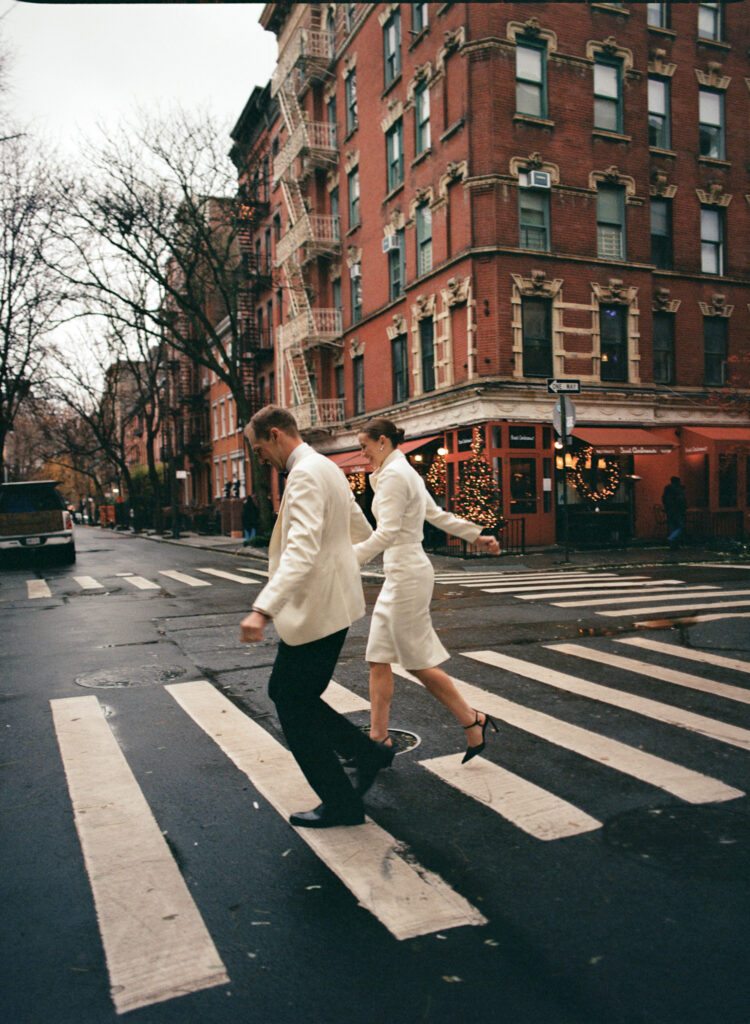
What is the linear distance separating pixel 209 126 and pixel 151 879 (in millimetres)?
25419

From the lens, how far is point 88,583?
16.8m

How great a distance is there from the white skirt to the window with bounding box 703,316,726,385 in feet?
76.8

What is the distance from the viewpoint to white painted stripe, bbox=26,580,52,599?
A: 15.0 metres

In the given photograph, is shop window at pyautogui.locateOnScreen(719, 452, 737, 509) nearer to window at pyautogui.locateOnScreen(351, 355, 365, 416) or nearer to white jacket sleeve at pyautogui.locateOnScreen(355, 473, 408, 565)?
window at pyautogui.locateOnScreen(351, 355, 365, 416)

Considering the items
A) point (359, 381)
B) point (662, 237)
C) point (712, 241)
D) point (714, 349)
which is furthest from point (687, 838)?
point (359, 381)

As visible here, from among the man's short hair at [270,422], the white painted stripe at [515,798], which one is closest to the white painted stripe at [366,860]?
the white painted stripe at [515,798]

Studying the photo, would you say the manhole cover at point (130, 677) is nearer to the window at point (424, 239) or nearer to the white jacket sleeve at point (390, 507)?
the white jacket sleeve at point (390, 507)

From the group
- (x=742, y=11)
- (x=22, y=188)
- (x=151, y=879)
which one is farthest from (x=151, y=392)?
(x=151, y=879)

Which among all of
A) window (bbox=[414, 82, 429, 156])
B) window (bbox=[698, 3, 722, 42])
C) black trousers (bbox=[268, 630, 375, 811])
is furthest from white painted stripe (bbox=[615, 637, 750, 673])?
window (bbox=[698, 3, 722, 42])

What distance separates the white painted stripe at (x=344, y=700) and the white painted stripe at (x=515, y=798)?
1.29m

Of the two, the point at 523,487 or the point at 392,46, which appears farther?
the point at 392,46

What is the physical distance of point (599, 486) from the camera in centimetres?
2258

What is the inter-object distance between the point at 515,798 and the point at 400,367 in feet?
78.2

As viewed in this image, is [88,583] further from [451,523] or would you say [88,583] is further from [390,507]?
[390,507]
